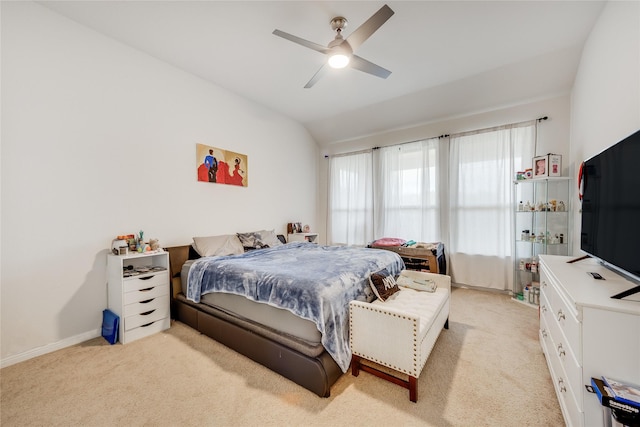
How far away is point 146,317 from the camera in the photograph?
2.54 m

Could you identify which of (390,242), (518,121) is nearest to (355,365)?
(390,242)

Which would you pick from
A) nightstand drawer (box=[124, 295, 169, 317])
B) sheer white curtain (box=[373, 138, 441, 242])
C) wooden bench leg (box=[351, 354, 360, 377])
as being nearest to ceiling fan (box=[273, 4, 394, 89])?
sheer white curtain (box=[373, 138, 441, 242])

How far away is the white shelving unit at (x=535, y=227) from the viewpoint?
3.26 meters

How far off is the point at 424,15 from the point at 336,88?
1619mm

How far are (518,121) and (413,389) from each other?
157 inches

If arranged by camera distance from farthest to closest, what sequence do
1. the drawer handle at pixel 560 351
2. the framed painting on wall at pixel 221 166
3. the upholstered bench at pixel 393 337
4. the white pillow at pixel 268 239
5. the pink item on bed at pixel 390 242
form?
1. the pink item on bed at pixel 390 242
2. the white pillow at pixel 268 239
3. the framed painting on wall at pixel 221 166
4. the upholstered bench at pixel 393 337
5. the drawer handle at pixel 560 351

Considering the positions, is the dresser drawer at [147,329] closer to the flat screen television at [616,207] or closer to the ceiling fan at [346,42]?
the ceiling fan at [346,42]

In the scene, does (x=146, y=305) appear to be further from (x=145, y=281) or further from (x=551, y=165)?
(x=551, y=165)

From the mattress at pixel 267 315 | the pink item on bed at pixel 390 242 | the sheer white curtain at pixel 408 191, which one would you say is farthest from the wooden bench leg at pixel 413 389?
the sheer white curtain at pixel 408 191

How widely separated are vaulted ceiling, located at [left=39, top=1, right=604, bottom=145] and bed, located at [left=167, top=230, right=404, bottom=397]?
2.36m

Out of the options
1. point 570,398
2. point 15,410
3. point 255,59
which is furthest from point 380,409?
point 255,59

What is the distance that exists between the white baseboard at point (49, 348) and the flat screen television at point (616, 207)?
4.16 metres

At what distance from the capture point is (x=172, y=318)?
9.55ft

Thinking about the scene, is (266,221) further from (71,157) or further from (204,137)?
(71,157)
